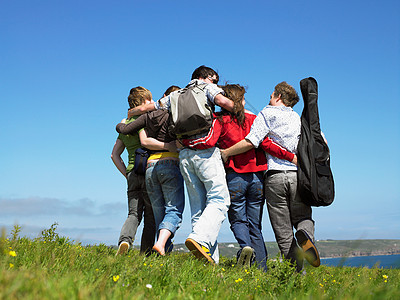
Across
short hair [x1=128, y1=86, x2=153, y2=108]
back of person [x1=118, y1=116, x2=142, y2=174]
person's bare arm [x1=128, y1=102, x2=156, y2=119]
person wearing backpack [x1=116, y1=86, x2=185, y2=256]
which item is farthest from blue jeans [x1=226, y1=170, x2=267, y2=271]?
short hair [x1=128, y1=86, x2=153, y2=108]

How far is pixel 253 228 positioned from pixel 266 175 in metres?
0.77

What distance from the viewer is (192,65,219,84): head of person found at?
5.37 meters

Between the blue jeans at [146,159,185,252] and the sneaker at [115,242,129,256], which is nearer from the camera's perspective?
the blue jeans at [146,159,185,252]

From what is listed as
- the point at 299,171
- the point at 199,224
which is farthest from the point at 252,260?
the point at 299,171

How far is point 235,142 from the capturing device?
5215 millimetres

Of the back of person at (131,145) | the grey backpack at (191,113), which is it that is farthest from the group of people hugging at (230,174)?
the back of person at (131,145)

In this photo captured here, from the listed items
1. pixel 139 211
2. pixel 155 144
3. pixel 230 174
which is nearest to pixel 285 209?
pixel 230 174

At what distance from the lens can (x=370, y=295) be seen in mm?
2242

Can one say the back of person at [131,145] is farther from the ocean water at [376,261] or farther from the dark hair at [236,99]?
the ocean water at [376,261]

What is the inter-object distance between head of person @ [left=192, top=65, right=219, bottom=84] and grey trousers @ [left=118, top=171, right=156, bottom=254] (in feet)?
5.95

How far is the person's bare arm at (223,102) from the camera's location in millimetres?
4957

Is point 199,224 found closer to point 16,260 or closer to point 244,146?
point 244,146

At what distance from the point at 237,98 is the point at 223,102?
260mm

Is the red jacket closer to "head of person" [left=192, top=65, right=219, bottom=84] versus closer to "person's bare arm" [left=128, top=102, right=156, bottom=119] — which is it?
"head of person" [left=192, top=65, right=219, bottom=84]
